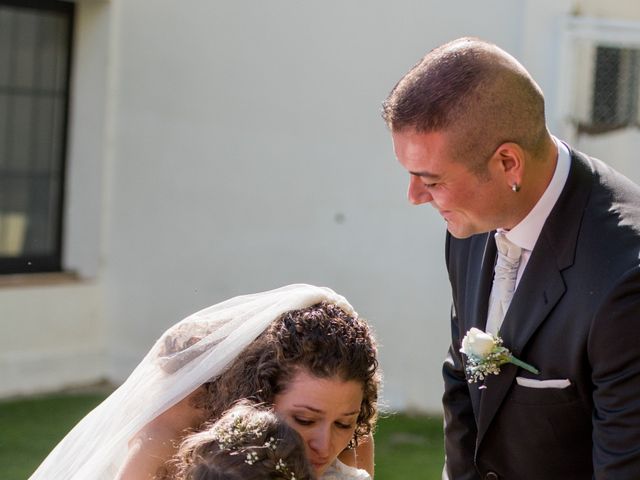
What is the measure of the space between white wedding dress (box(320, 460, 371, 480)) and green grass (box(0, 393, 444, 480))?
9.77 feet

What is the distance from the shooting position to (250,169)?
750cm

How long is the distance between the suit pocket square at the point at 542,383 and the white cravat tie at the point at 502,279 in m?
0.20

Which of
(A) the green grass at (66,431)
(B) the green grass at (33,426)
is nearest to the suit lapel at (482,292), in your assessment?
(A) the green grass at (66,431)

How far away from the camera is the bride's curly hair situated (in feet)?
9.69

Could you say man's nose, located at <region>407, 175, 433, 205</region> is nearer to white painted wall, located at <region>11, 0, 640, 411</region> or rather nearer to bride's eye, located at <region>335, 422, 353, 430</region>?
bride's eye, located at <region>335, 422, 353, 430</region>

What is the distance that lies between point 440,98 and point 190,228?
5.05 m

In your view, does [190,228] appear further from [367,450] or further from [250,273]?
[367,450]

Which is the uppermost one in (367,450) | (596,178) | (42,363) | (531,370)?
(596,178)

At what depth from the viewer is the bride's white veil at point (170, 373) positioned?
10.3 ft

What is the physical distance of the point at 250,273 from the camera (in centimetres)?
752

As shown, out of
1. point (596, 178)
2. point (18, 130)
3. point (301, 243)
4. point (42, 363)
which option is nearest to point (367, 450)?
point (596, 178)

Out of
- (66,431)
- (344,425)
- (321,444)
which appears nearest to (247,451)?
(321,444)

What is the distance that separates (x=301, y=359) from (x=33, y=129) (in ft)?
17.5

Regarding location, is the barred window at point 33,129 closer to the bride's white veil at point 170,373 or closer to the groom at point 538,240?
the bride's white veil at point 170,373
